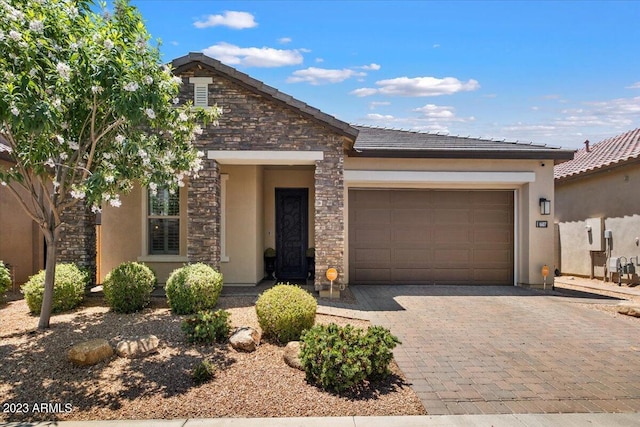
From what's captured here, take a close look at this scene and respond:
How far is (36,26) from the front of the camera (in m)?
4.70

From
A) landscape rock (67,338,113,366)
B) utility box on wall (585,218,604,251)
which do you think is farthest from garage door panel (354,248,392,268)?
utility box on wall (585,218,604,251)

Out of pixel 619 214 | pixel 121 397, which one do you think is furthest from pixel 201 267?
pixel 619 214

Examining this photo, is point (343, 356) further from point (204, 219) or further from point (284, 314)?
point (204, 219)

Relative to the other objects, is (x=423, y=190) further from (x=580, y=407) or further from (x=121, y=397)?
(x=121, y=397)

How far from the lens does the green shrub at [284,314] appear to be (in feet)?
18.5

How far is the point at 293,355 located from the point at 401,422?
1.69 meters

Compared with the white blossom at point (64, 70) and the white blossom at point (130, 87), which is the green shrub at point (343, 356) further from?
the white blossom at point (64, 70)

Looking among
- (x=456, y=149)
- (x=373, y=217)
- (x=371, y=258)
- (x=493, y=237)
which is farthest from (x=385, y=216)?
(x=493, y=237)

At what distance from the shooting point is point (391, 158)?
10.6m

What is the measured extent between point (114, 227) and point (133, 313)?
406 centimetres

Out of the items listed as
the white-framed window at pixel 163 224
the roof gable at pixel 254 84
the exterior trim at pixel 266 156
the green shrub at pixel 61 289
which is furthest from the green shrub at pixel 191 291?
the roof gable at pixel 254 84

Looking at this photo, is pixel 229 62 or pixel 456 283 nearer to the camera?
pixel 229 62

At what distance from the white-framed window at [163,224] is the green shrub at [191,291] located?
3200 millimetres

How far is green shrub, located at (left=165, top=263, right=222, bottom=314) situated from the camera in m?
7.04
